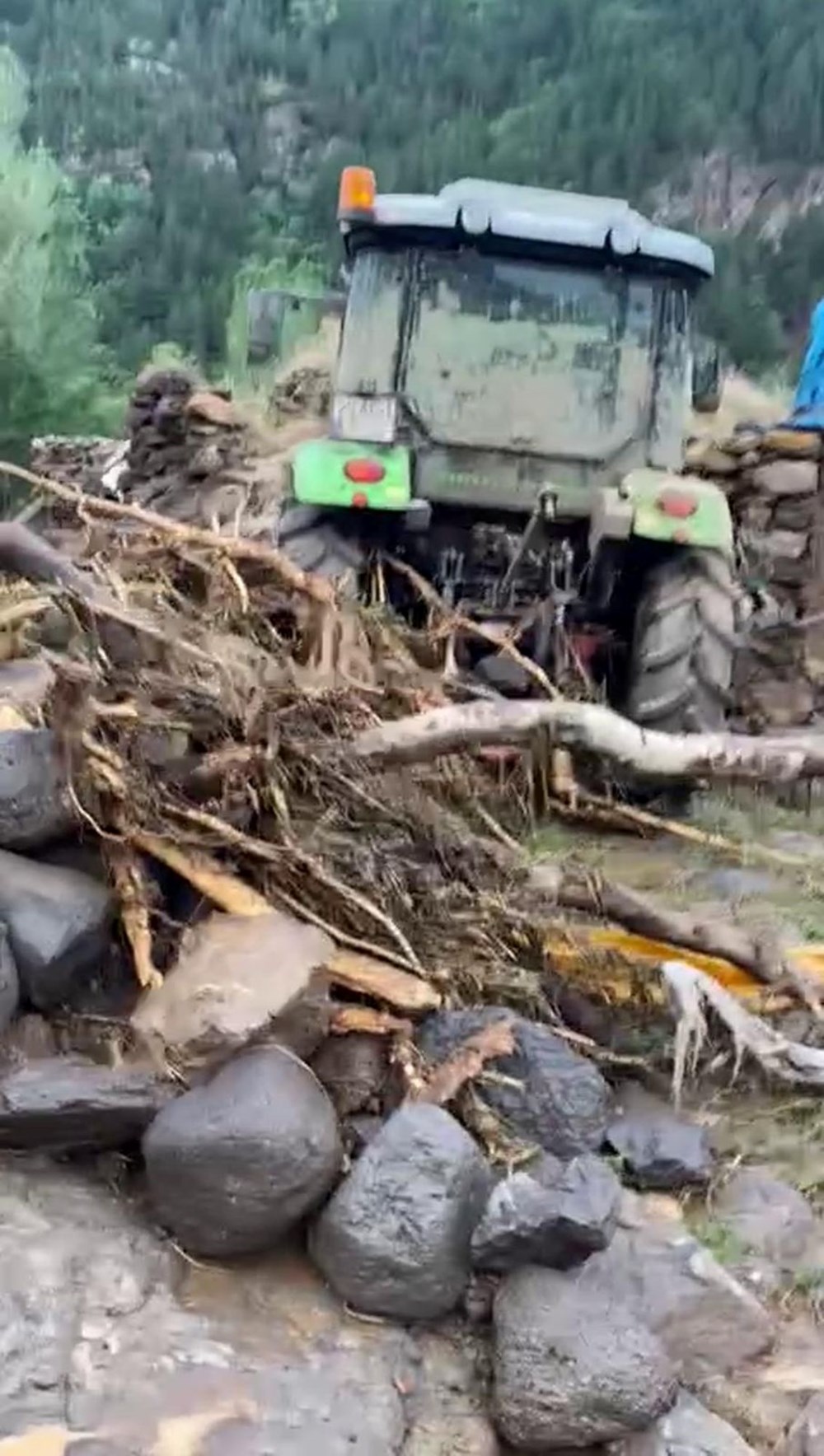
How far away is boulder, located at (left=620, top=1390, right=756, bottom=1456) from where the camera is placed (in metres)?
2.41

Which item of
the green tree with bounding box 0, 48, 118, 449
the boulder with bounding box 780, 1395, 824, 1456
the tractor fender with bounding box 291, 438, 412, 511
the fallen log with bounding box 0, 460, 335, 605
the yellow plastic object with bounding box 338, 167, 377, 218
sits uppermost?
the yellow plastic object with bounding box 338, 167, 377, 218

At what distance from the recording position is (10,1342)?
2453 mm

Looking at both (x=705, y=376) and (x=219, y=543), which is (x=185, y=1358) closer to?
(x=219, y=543)

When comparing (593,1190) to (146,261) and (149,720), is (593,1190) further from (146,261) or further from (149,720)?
(146,261)

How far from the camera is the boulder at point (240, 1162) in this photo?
266 centimetres

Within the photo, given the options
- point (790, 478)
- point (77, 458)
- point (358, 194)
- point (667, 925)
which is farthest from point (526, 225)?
point (77, 458)

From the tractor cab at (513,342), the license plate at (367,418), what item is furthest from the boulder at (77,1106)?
the tractor cab at (513,342)

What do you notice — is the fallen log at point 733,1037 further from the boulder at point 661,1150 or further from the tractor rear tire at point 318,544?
the tractor rear tire at point 318,544

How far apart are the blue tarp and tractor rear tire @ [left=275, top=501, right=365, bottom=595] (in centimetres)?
350

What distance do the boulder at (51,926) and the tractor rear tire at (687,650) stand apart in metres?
2.75

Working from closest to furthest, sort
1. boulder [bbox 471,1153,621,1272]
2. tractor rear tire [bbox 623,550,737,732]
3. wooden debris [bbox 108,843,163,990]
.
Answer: boulder [bbox 471,1153,621,1272] < wooden debris [bbox 108,843,163,990] < tractor rear tire [bbox 623,550,737,732]

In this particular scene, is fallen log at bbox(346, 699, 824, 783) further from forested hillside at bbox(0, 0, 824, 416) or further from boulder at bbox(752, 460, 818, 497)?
forested hillside at bbox(0, 0, 824, 416)

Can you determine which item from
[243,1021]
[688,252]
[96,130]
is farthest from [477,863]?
[96,130]

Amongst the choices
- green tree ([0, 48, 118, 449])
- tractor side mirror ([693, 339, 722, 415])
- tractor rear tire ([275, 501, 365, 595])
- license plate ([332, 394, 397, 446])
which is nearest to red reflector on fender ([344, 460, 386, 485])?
tractor rear tire ([275, 501, 365, 595])
